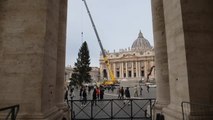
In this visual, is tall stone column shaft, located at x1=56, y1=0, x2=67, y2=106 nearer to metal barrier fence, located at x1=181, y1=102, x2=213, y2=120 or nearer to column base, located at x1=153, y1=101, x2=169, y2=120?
column base, located at x1=153, y1=101, x2=169, y2=120

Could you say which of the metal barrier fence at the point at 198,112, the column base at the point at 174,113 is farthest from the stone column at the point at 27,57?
the metal barrier fence at the point at 198,112

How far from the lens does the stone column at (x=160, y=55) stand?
9602mm

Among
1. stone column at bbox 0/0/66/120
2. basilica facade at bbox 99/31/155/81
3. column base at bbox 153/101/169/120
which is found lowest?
column base at bbox 153/101/169/120

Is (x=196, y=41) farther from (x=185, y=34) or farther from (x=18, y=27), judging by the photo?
(x=18, y=27)

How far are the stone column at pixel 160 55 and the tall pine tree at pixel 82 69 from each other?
2560 inches

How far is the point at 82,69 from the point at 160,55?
67617 millimetres

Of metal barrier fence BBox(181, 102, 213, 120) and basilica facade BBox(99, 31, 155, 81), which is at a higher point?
basilica facade BBox(99, 31, 155, 81)

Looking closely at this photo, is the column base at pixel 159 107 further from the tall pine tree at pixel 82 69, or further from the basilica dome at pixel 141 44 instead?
the basilica dome at pixel 141 44

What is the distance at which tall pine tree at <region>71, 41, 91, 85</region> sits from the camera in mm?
74481

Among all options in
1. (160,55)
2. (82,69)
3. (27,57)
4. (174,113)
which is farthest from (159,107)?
(82,69)

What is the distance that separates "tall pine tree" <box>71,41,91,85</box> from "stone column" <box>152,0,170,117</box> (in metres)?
65.0

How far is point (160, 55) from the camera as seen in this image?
9945mm

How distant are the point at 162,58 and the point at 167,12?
282 cm

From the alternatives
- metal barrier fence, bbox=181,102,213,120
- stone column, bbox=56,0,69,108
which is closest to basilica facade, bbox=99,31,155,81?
stone column, bbox=56,0,69,108
